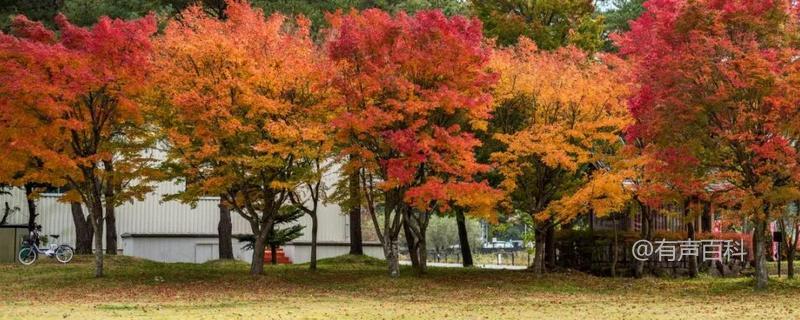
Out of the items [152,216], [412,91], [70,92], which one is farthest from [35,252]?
[412,91]

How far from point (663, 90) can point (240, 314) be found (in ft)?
32.8

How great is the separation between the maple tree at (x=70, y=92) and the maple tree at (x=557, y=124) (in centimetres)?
839

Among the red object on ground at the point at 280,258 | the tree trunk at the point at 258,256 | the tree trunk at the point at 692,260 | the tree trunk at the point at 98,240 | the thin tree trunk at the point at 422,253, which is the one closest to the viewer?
the tree trunk at the point at 98,240

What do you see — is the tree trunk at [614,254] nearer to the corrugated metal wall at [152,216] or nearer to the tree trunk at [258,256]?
the tree trunk at [258,256]

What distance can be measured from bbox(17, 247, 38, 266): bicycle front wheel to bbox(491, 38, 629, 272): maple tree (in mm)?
12606

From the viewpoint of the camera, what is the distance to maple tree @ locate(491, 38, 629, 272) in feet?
77.0

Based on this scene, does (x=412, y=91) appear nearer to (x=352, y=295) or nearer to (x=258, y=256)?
(x=352, y=295)

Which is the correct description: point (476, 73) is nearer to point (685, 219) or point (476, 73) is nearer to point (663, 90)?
point (663, 90)

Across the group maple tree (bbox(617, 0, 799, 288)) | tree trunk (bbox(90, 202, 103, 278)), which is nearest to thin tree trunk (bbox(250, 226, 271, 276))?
tree trunk (bbox(90, 202, 103, 278))

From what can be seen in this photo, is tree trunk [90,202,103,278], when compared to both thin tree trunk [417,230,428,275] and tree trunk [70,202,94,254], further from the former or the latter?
tree trunk [70,202,94,254]

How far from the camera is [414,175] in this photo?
22156 millimetres

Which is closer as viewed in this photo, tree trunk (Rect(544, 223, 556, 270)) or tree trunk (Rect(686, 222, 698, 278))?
tree trunk (Rect(686, 222, 698, 278))

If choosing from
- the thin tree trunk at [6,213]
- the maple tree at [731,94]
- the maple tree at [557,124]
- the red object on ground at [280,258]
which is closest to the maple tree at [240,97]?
the maple tree at [557,124]

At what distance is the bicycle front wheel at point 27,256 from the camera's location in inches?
1042
